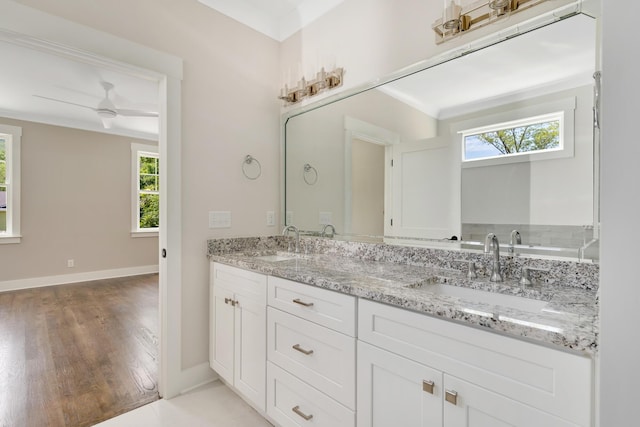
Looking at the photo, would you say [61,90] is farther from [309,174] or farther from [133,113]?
[309,174]

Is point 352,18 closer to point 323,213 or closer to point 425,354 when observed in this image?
point 323,213

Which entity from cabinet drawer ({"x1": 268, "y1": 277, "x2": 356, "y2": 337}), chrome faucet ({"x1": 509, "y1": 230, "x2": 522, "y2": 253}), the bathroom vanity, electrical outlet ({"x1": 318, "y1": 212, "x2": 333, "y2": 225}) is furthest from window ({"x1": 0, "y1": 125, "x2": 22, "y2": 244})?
chrome faucet ({"x1": 509, "y1": 230, "x2": 522, "y2": 253})

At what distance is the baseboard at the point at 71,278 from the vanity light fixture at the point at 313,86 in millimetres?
4977

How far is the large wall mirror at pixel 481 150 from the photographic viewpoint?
1.28 metres

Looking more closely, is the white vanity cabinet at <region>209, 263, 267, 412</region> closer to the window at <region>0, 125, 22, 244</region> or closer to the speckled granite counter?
the speckled granite counter

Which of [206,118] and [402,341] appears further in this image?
[206,118]

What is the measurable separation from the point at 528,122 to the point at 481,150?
0.22 meters

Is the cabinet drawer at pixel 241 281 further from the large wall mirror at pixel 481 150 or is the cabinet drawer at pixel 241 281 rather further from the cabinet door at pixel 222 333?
the large wall mirror at pixel 481 150

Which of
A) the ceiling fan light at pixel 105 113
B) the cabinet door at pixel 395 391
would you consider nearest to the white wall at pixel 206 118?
the cabinet door at pixel 395 391

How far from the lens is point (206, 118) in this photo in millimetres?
2211

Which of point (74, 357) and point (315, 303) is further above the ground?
point (315, 303)

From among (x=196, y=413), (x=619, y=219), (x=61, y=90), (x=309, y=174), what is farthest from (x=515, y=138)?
(x=61, y=90)

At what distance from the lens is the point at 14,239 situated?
15.5 ft

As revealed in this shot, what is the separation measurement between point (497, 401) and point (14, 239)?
629 cm
